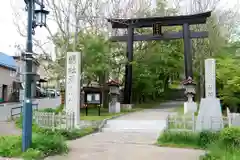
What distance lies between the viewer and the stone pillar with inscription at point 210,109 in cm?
1084

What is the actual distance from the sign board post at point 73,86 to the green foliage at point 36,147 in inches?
181

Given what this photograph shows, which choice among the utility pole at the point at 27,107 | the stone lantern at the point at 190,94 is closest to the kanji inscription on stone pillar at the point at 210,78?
the stone lantern at the point at 190,94

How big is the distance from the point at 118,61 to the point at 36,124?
41.0 ft

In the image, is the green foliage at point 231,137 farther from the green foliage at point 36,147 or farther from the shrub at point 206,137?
the green foliage at point 36,147

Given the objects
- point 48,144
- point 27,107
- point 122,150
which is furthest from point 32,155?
point 122,150

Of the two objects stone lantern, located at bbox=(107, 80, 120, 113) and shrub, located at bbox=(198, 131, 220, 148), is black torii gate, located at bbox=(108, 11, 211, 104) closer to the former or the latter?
stone lantern, located at bbox=(107, 80, 120, 113)

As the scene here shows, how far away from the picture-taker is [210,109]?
12.0 meters

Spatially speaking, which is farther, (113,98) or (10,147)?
(113,98)

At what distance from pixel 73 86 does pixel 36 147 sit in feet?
19.7

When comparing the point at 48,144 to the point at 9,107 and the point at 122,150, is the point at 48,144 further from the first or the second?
the point at 9,107

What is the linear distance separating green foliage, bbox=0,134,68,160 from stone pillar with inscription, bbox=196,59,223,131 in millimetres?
5428

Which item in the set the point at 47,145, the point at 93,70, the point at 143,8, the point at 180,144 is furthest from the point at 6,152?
the point at 143,8

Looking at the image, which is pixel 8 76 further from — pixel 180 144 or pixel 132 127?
pixel 180 144

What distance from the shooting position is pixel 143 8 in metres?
26.2
